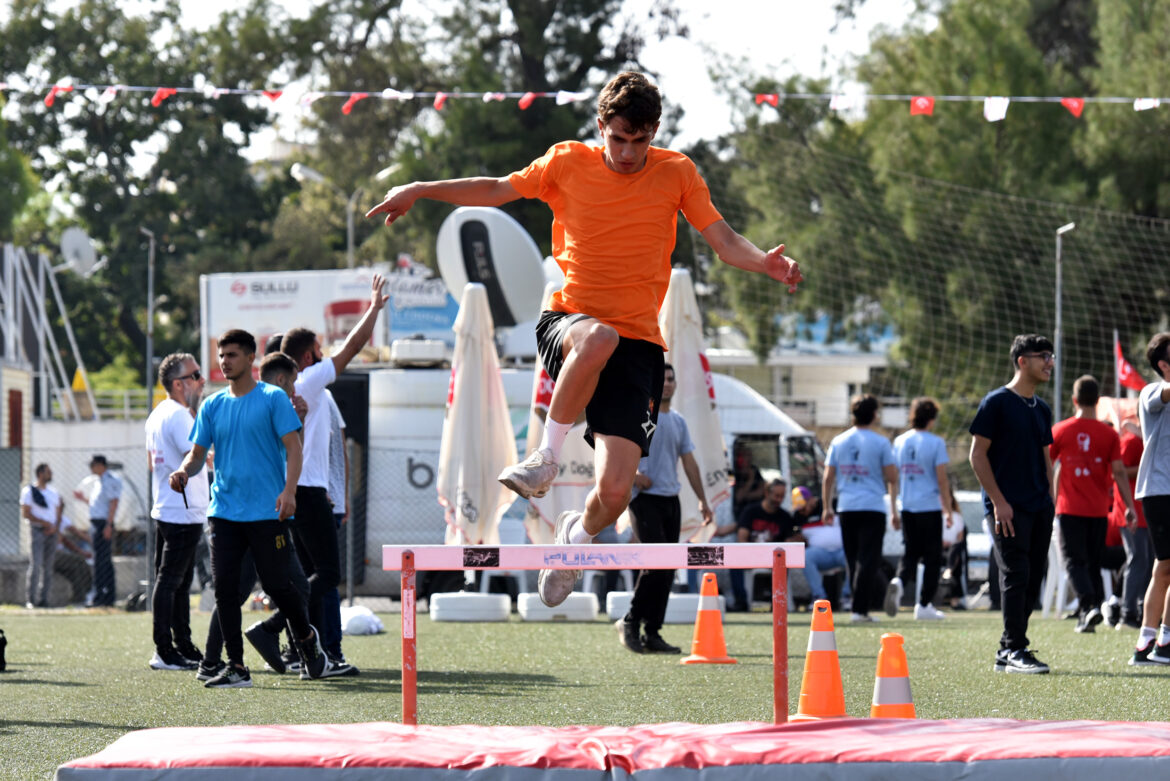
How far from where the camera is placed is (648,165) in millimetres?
5594

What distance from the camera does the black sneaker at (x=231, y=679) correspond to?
7.97 m

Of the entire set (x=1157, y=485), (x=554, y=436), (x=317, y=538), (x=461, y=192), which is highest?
(x=461, y=192)

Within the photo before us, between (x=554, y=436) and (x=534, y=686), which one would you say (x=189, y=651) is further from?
(x=554, y=436)

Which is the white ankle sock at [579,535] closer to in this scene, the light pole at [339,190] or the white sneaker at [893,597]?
the white sneaker at [893,597]

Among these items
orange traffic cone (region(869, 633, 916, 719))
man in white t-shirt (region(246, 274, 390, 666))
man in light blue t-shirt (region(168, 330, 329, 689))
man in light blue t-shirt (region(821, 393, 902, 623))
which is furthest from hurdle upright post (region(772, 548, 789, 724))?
man in light blue t-shirt (region(821, 393, 902, 623))

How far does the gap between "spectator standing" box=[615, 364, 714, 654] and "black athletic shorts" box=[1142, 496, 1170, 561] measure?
2872mm

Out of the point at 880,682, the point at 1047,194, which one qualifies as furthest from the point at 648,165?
the point at 1047,194

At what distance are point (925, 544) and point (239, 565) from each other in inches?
276

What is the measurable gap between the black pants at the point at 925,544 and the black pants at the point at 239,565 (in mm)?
6608

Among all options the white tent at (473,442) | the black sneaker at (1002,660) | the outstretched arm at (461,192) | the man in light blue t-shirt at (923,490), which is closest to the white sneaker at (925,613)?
the man in light blue t-shirt at (923,490)

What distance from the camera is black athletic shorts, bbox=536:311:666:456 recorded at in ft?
18.4

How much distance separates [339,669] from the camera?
8.66 m

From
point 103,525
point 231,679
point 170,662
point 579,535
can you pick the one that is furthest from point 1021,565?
point 103,525

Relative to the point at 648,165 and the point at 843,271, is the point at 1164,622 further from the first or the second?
the point at 843,271
